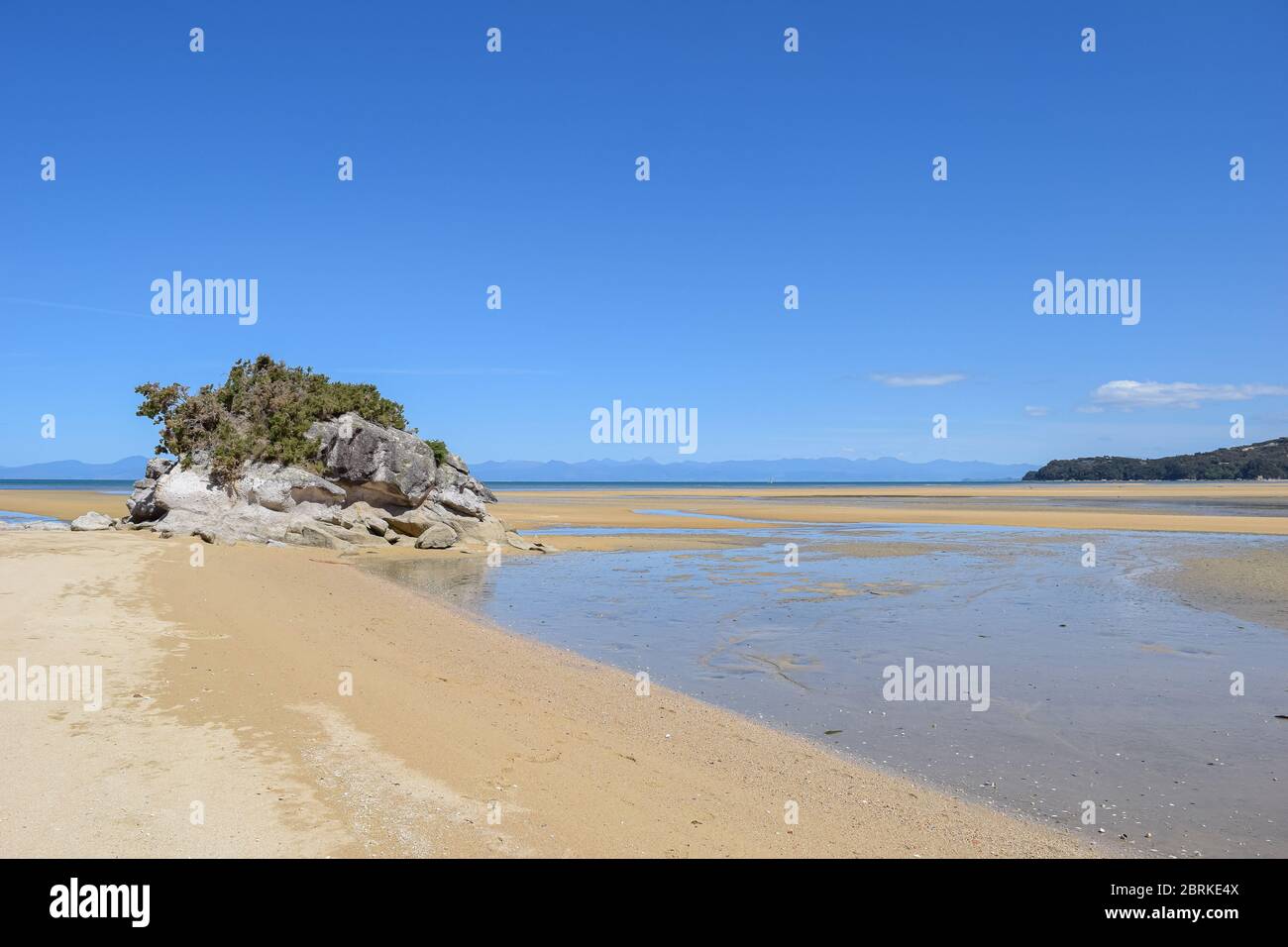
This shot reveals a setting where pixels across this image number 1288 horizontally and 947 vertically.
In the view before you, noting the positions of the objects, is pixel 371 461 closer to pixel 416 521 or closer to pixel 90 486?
pixel 416 521

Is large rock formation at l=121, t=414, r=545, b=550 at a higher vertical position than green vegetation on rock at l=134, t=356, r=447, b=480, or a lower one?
lower

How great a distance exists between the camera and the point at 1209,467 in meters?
154

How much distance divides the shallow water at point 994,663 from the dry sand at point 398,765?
995 millimetres

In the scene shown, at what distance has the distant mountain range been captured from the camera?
5827 inches

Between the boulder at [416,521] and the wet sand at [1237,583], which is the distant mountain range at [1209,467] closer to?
the wet sand at [1237,583]

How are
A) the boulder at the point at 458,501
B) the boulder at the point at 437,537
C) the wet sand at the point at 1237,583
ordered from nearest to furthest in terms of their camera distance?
the wet sand at the point at 1237,583 → the boulder at the point at 437,537 → the boulder at the point at 458,501

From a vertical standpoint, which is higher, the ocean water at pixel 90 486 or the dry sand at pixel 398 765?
the ocean water at pixel 90 486

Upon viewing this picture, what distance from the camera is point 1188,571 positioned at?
74.0 feet

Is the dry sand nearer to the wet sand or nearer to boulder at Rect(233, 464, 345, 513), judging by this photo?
the wet sand

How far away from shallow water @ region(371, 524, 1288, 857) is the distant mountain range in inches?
6263

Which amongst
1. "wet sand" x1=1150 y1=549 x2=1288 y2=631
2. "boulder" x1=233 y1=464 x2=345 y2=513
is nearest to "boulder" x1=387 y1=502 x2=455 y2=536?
"boulder" x1=233 y1=464 x2=345 y2=513

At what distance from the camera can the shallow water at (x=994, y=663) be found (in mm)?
7184

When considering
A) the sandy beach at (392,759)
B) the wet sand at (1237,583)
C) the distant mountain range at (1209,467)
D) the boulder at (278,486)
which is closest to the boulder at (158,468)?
the boulder at (278,486)
